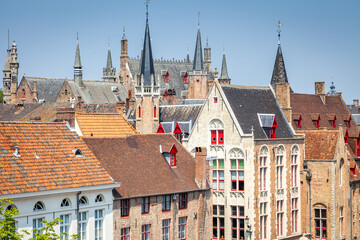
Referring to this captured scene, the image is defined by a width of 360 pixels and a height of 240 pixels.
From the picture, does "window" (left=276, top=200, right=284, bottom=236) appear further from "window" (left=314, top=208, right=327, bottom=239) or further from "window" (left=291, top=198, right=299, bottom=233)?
"window" (left=314, top=208, right=327, bottom=239)

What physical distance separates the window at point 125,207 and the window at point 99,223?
1652mm

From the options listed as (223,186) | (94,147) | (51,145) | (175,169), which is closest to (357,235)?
(223,186)

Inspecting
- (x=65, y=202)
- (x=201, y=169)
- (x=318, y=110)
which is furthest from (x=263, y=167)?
(x=65, y=202)

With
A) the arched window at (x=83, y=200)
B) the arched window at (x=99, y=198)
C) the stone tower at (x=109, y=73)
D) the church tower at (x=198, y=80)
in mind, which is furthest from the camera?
the stone tower at (x=109, y=73)

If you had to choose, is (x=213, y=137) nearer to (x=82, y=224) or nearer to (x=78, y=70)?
(x=82, y=224)

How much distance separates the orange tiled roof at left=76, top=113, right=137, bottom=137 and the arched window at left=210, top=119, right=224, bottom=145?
5.68 m

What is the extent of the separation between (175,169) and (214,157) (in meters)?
6.52

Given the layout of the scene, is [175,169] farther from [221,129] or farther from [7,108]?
[7,108]

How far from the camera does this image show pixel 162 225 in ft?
131

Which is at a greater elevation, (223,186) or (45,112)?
(45,112)

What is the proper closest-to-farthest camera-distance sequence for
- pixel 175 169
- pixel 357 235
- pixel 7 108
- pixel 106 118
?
pixel 175 169, pixel 106 118, pixel 357 235, pixel 7 108

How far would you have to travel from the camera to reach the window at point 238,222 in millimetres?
47875

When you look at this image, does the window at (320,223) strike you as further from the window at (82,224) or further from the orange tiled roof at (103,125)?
the window at (82,224)

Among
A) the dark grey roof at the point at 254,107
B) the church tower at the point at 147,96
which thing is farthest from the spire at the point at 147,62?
the dark grey roof at the point at 254,107
